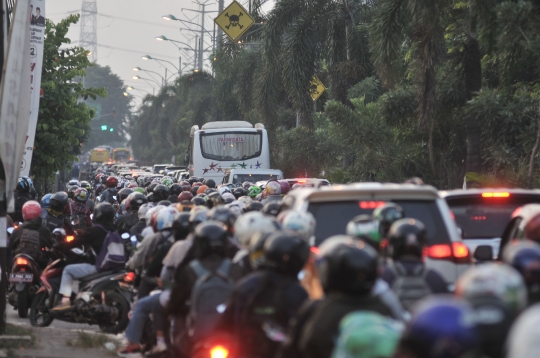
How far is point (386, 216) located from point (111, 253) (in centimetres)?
529

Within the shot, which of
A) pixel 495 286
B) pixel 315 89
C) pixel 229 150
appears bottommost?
pixel 495 286

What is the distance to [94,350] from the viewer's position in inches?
450

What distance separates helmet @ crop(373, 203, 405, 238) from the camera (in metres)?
7.55

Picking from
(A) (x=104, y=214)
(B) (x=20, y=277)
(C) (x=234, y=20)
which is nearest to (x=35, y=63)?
(B) (x=20, y=277)

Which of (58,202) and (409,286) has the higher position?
(58,202)

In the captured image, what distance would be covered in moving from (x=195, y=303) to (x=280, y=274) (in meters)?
1.29

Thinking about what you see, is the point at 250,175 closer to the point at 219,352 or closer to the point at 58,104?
the point at 58,104

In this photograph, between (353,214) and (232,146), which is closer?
(353,214)

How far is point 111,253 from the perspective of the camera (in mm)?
12195

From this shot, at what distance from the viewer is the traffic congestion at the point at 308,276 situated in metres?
3.94

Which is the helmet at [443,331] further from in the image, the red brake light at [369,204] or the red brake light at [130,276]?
the red brake light at [130,276]

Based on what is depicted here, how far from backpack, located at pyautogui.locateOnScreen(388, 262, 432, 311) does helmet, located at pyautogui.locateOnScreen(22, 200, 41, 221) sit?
8.34 metres

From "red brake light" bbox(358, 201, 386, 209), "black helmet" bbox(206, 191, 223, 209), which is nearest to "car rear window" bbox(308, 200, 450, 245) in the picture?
"red brake light" bbox(358, 201, 386, 209)

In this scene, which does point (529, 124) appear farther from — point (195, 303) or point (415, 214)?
point (195, 303)
